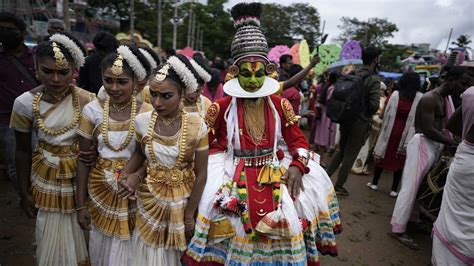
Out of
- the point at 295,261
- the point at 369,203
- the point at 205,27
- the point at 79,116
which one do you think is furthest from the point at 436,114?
the point at 205,27

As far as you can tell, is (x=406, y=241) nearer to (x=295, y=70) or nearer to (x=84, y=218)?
(x=295, y=70)

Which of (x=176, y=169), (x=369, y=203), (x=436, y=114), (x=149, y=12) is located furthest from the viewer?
(x=149, y=12)

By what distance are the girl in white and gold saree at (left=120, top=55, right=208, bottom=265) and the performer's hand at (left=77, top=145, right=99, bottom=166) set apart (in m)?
0.31

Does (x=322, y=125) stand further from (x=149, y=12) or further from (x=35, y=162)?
(x=149, y=12)

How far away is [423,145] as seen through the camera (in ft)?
12.4

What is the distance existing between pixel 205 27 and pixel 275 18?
43.2ft

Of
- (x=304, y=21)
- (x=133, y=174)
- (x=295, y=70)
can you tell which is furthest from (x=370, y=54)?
(x=304, y=21)

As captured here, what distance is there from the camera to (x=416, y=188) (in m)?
3.76

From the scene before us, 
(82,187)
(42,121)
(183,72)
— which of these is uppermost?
(183,72)

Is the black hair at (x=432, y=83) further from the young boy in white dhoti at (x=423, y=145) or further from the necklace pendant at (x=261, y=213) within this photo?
the necklace pendant at (x=261, y=213)

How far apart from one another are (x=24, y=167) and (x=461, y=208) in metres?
3.60

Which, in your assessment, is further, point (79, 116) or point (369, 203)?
point (369, 203)

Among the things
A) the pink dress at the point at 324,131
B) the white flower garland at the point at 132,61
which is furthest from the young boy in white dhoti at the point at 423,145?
the white flower garland at the point at 132,61

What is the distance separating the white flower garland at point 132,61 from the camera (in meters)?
2.13
